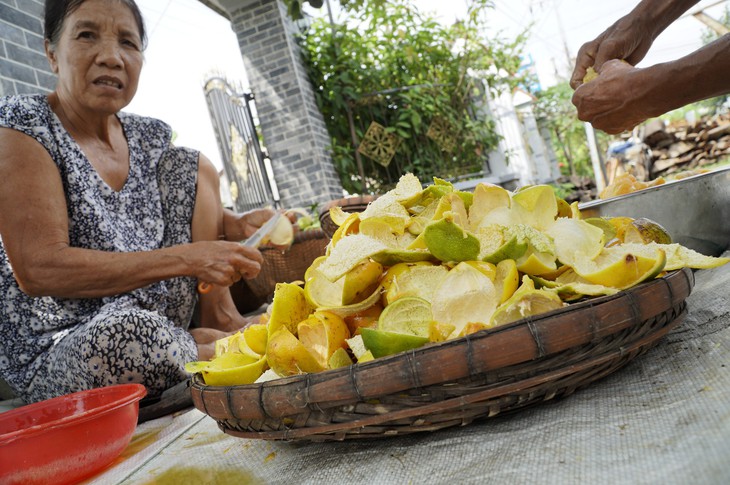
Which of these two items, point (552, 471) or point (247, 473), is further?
point (247, 473)

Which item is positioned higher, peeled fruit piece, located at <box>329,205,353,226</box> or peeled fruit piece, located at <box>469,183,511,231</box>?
peeled fruit piece, located at <box>329,205,353,226</box>

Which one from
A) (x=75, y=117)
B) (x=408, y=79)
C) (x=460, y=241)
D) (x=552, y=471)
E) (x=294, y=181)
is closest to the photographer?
(x=552, y=471)

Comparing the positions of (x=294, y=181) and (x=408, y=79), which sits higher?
(x=408, y=79)

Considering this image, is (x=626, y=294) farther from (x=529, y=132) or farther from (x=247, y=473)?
(x=529, y=132)

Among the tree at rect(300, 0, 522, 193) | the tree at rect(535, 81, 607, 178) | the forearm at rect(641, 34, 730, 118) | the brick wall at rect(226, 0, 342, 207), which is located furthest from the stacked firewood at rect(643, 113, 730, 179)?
the forearm at rect(641, 34, 730, 118)

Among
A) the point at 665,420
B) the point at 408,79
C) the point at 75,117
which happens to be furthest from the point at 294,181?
the point at 665,420

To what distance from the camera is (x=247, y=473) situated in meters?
0.85

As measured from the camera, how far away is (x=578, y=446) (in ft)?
2.04

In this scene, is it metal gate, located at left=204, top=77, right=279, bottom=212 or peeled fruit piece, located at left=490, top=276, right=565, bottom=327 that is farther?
metal gate, located at left=204, top=77, right=279, bottom=212

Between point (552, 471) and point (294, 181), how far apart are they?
5624 mm

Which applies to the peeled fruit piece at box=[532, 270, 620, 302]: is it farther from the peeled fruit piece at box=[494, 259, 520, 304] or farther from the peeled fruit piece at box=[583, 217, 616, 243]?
the peeled fruit piece at box=[583, 217, 616, 243]

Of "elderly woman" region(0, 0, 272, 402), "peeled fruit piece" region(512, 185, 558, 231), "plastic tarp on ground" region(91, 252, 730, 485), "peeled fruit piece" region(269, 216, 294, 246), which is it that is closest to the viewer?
"plastic tarp on ground" region(91, 252, 730, 485)

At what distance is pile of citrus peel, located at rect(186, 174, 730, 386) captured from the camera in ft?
2.45

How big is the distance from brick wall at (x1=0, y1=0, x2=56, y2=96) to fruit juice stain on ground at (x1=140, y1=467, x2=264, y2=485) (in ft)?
8.17
